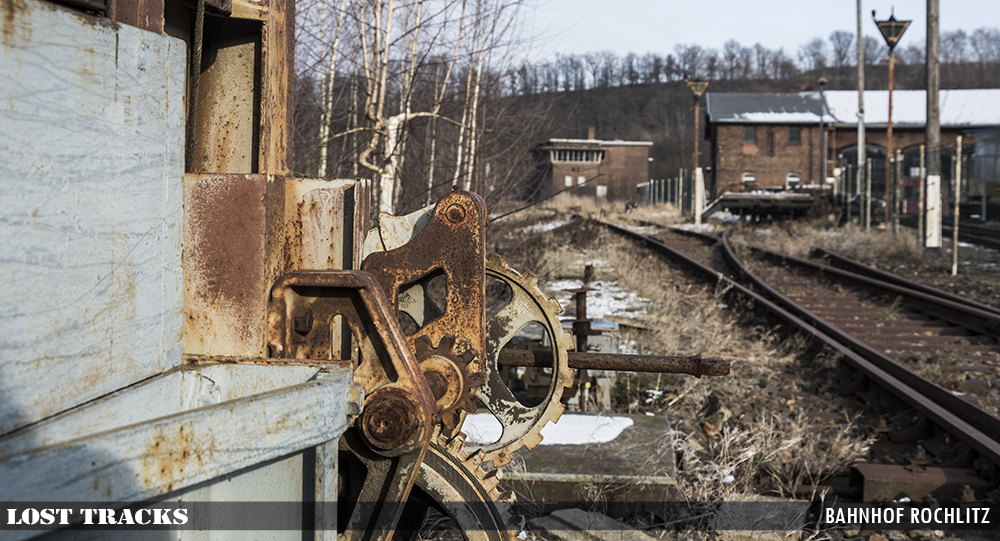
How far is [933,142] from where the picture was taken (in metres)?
16.4

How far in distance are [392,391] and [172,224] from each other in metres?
0.49

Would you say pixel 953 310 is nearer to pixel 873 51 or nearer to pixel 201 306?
pixel 201 306

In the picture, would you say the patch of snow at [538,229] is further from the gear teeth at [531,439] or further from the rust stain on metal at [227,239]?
the rust stain on metal at [227,239]

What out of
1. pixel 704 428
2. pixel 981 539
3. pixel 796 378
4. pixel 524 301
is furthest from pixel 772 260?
pixel 524 301

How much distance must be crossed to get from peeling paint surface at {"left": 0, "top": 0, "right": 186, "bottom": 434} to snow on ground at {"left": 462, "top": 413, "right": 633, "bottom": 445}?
271 cm

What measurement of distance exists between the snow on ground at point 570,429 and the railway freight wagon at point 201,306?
1.91 meters

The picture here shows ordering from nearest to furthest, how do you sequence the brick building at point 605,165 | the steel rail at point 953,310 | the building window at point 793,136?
1. the steel rail at point 953,310
2. the building window at point 793,136
3. the brick building at point 605,165

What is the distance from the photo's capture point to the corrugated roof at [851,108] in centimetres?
4731

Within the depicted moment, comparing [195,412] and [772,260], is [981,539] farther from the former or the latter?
[772,260]

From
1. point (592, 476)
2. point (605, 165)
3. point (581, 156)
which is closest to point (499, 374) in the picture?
point (592, 476)

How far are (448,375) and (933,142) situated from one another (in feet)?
58.1

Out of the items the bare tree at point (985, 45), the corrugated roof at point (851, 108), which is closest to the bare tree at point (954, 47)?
the bare tree at point (985, 45)

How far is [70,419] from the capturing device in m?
1.06

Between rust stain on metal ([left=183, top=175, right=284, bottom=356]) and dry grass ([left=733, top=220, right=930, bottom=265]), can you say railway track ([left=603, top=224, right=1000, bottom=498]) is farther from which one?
rust stain on metal ([left=183, top=175, right=284, bottom=356])
